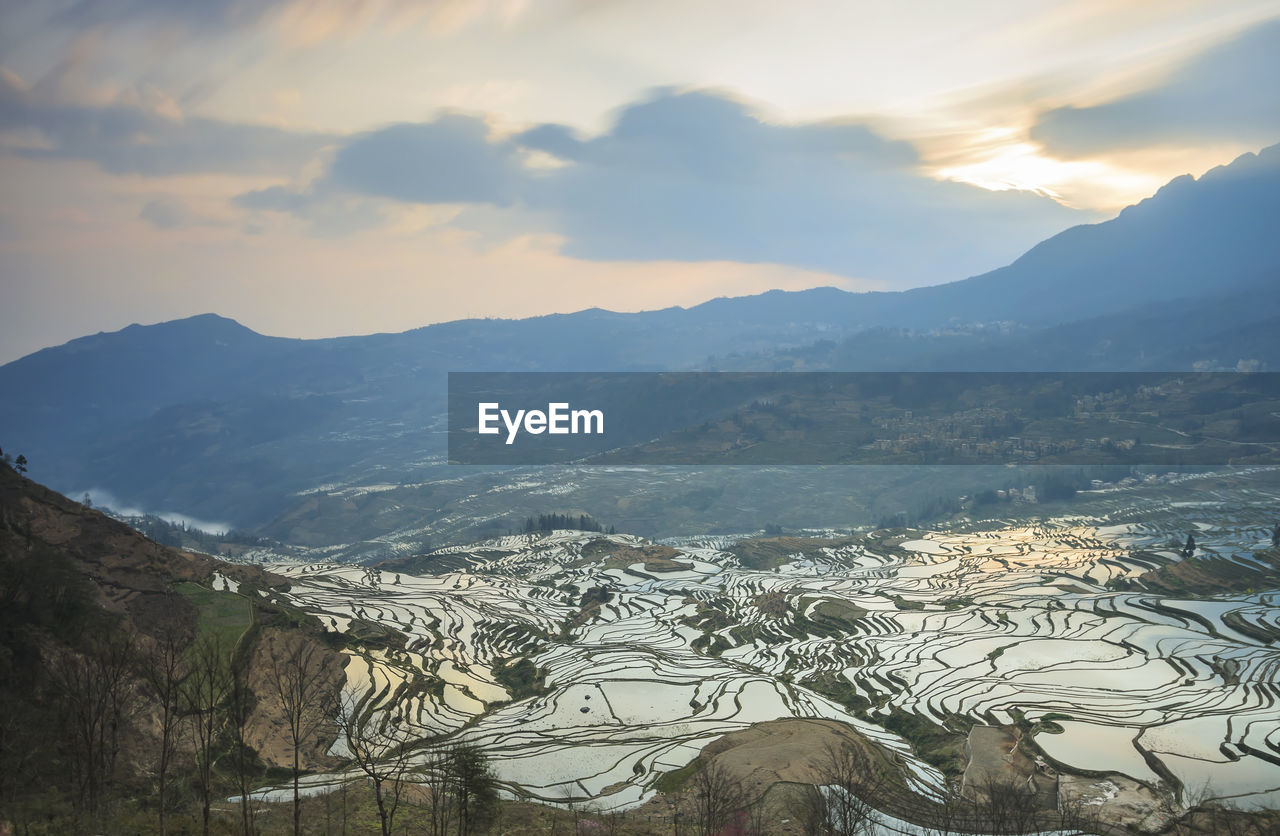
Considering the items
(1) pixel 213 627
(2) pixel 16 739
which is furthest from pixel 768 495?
(2) pixel 16 739

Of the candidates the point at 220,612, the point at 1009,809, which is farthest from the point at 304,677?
the point at 1009,809

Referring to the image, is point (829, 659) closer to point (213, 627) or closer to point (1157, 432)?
point (213, 627)

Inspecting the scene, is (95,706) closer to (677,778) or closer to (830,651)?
(677,778)

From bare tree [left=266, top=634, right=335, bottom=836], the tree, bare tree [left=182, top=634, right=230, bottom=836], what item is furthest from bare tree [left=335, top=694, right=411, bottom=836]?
bare tree [left=182, top=634, right=230, bottom=836]

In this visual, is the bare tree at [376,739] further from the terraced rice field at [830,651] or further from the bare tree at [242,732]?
the bare tree at [242,732]

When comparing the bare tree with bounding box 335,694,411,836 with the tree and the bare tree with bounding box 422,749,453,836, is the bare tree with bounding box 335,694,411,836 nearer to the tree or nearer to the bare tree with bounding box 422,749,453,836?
the bare tree with bounding box 422,749,453,836

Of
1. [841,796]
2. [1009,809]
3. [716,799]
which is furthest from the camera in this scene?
[1009,809]
